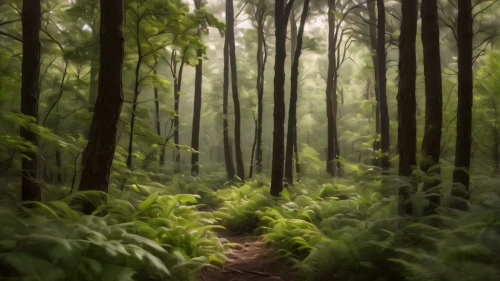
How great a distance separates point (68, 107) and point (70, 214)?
1416 cm

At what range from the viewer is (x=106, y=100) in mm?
5820

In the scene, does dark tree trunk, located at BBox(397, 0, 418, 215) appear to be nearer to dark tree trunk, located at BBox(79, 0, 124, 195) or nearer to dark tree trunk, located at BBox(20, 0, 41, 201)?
dark tree trunk, located at BBox(79, 0, 124, 195)

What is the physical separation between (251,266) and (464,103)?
4690mm

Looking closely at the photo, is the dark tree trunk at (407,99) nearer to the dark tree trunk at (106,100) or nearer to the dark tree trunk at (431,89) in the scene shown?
the dark tree trunk at (431,89)

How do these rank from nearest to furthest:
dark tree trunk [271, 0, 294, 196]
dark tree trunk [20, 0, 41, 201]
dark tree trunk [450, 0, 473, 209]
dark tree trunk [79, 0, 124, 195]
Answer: dark tree trunk [79, 0, 124, 195]
dark tree trunk [20, 0, 41, 201]
dark tree trunk [450, 0, 473, 209]
dark tree trunk [271, 0, 294, 196]

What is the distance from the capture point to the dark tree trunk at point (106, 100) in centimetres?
578

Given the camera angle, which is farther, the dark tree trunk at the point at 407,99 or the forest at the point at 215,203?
the dark tree trunk at the point at 407,99

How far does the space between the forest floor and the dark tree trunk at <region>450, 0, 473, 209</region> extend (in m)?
3.30

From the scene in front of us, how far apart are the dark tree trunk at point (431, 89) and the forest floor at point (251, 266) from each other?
10.9ft

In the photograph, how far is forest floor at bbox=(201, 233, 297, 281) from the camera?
6043 millimetres

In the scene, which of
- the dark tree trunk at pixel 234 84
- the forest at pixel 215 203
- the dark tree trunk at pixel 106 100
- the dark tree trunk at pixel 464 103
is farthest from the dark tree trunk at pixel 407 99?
the dark tree trunk at pixel 234 84

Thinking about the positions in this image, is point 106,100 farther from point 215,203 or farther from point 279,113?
point 215,203

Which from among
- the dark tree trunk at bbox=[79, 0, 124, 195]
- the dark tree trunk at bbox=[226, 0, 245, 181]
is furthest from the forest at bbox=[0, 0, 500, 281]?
the dark tree trunk at bbox=[226, 0, 245, 181]

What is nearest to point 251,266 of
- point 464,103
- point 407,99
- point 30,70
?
point 407,99
